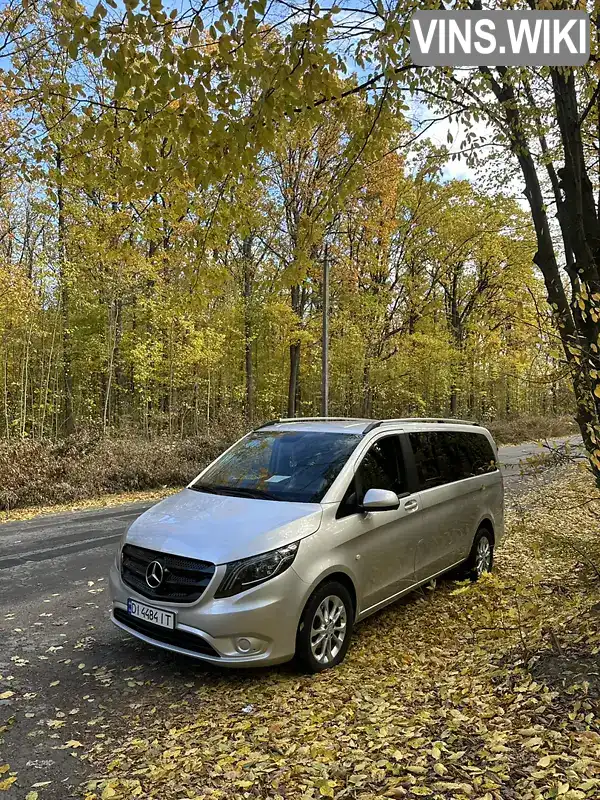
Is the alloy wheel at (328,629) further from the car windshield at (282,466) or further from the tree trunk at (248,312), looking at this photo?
the tree trunk at (248,312)

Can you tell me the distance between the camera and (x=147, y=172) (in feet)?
14.8

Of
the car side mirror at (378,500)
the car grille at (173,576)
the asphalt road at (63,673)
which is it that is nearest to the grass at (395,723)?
the asphalt road at (63,673)

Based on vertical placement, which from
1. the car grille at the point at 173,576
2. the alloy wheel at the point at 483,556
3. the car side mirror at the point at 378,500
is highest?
the car side mirror at the point at 378,500

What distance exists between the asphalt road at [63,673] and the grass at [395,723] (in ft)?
0.27

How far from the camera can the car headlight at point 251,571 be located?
11.8 feet

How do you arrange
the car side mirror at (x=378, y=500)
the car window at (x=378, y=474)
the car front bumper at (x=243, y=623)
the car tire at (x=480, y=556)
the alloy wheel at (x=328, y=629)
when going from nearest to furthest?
the car front bumper at (x=243, y=623) < the alloy wheel at (x=328, y=629) < the car side mirror at (x=378, y=500) < the car window at (x=378, y=474) < the car tire at (x=480, y=556)

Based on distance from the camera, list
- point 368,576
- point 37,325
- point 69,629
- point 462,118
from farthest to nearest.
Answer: point 37,325 → point 462,118 → point 69,629 → point 368,576

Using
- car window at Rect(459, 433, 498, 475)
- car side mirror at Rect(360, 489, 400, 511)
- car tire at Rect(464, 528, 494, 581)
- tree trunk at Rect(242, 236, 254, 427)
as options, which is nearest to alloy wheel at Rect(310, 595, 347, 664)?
car side mirror at Rect(360, 489, 400, 511)

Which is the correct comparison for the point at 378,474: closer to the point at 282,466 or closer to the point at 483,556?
the point at 282,466

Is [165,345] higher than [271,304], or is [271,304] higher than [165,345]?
[271,304]

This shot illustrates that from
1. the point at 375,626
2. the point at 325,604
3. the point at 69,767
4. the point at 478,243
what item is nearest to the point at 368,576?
the point at 325,604

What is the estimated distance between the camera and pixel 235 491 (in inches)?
181

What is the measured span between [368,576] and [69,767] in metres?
2.29

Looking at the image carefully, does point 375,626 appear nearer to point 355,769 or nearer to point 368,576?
point 368,576
